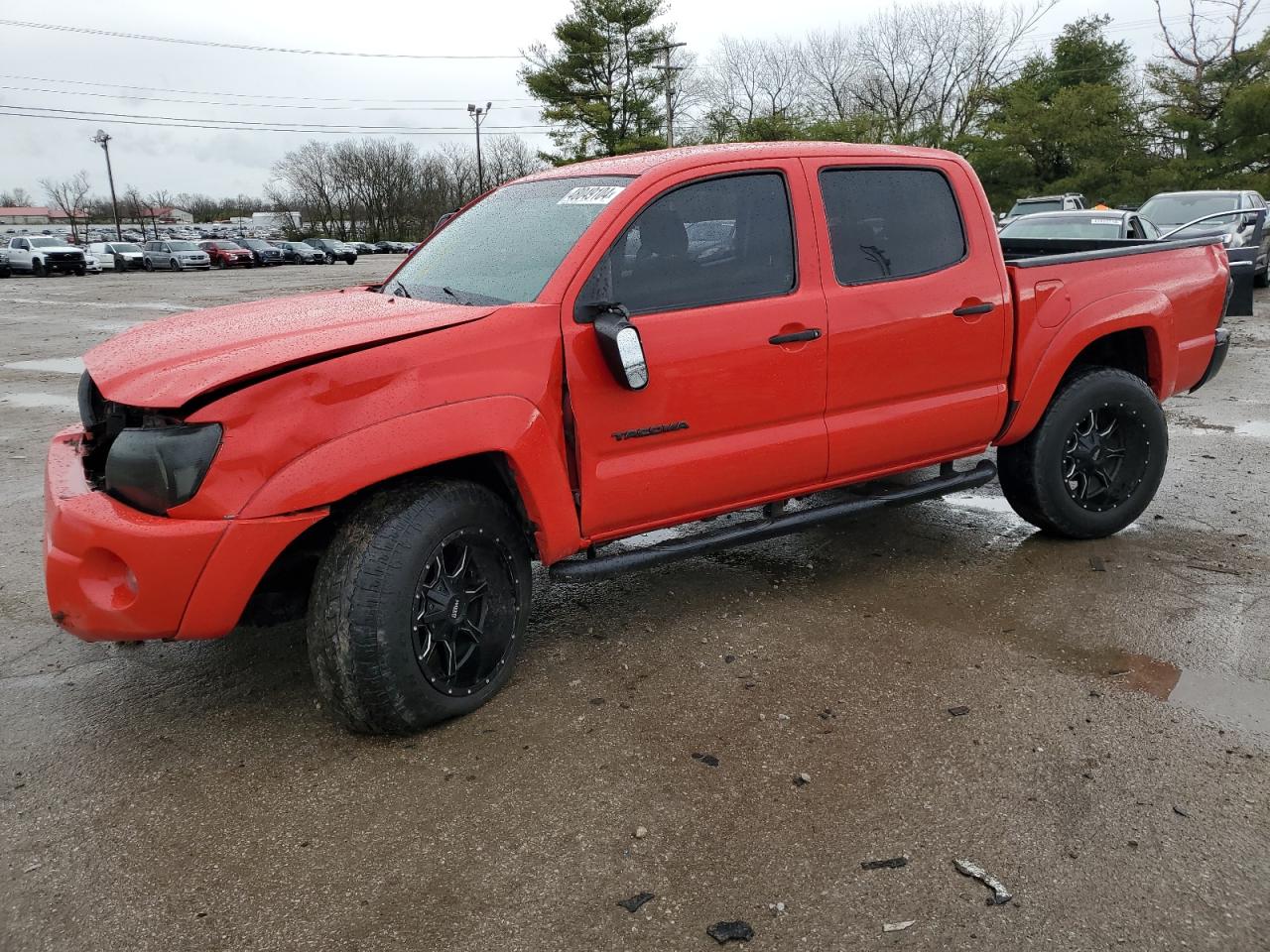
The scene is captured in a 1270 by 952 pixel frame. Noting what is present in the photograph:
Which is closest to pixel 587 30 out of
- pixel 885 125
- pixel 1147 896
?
pixel 885 125

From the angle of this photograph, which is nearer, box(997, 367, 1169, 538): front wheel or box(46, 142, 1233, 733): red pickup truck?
box(46, 142, 1233, 733): red pickup truck

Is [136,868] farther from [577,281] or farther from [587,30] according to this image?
[587,30]

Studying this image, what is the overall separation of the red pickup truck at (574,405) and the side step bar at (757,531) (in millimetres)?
15

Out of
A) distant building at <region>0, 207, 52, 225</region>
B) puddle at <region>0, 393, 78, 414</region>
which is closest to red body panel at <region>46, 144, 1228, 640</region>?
puddle at <region>0, 393, 78, 414</region>

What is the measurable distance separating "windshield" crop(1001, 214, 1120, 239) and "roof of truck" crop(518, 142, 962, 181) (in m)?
7.87

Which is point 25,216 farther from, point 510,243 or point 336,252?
point 510,243

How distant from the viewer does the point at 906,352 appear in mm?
3947

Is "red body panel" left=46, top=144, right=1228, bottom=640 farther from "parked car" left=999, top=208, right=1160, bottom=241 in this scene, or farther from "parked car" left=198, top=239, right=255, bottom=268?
"parked car" left=198, top=239, right=255, bottom=268

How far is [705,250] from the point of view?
3.58 meters

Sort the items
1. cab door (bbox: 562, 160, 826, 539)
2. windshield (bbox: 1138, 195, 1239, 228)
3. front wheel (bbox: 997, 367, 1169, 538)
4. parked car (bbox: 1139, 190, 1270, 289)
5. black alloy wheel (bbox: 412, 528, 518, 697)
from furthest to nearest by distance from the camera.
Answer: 1. windshield (bbox: 1138, 195, 1239, 228)
2. parked car (bbox: 1139, 190, 1270, 289)
3. front wheel (bbox: 997, 367, 1169, 538)
4. cab door (bbox: 562, 160, 826, 539)
5. black alloy wheel (bbox: 412, 528, 518, 697)

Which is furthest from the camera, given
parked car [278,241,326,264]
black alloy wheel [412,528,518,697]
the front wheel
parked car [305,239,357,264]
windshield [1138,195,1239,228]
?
parked car [278,241,326,264]

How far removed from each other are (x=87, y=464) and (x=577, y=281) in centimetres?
174

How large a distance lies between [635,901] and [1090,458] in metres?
3.35

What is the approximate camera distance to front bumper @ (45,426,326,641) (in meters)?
2.74
